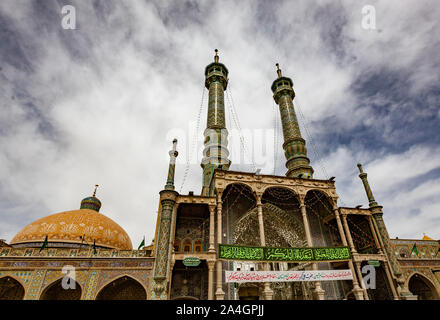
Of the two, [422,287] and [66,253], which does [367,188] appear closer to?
[422,287]

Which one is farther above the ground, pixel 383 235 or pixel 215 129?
pixel 215 129

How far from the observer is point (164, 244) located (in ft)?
44.7

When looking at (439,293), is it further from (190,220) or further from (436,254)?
(190,220)

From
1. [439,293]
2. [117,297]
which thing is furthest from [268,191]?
[439,293]

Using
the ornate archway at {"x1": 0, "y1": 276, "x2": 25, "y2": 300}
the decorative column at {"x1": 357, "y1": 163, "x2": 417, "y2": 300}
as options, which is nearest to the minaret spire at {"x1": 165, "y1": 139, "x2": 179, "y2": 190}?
the ornate archway at {"x1": 0, "y1": 276, "x2": 25, "y2": 300}

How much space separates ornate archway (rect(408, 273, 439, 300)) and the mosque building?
65 millimetres

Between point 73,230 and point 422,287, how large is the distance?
27.4 metres

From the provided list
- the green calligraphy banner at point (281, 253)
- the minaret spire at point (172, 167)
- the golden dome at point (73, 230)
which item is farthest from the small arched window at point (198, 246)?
the golden dome at point (73, 230)

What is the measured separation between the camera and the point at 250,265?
17094 mm

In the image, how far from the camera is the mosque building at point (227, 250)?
512 inches

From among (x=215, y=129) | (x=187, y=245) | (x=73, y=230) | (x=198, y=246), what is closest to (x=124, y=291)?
(x=187, y=245)

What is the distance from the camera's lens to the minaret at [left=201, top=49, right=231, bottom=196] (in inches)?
830

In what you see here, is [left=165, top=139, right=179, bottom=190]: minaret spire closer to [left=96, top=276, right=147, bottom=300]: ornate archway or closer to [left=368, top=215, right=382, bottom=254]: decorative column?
[left=96, top=276, right=147, bottom=300]: ornate archway

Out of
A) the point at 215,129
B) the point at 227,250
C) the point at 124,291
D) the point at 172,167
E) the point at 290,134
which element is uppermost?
the point at 290,134
